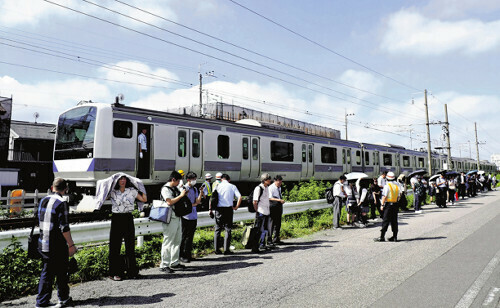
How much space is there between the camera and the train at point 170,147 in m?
10.6

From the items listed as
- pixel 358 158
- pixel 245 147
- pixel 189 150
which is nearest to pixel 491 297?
pixel 189 150

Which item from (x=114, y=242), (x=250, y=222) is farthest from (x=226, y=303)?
(x=250, y=222)

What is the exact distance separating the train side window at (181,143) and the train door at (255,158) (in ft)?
11.5

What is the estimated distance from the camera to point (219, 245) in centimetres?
771

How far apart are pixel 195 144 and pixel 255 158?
3.31 m

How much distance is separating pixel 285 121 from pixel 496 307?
1765 inches

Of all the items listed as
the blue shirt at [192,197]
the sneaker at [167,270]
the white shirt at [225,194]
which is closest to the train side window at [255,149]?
the white shirt at [225,194]

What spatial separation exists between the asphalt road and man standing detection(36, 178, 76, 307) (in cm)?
38

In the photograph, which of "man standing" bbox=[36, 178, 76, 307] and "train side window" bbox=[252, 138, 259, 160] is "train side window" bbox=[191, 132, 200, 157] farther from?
"man standing" bbox=[36, 178, 76, 307]

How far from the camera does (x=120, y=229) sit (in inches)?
219

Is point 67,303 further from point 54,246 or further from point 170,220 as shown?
point 170,220

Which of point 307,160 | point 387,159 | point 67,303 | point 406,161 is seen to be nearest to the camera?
point 67,303

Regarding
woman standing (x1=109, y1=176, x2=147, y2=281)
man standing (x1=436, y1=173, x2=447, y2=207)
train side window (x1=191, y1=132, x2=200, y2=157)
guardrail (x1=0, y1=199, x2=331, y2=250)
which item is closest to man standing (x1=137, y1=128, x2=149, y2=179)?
train side window (x1=191, y1=132, x2=200, y2=157)

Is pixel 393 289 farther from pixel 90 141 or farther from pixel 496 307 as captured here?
pixel 90 141
